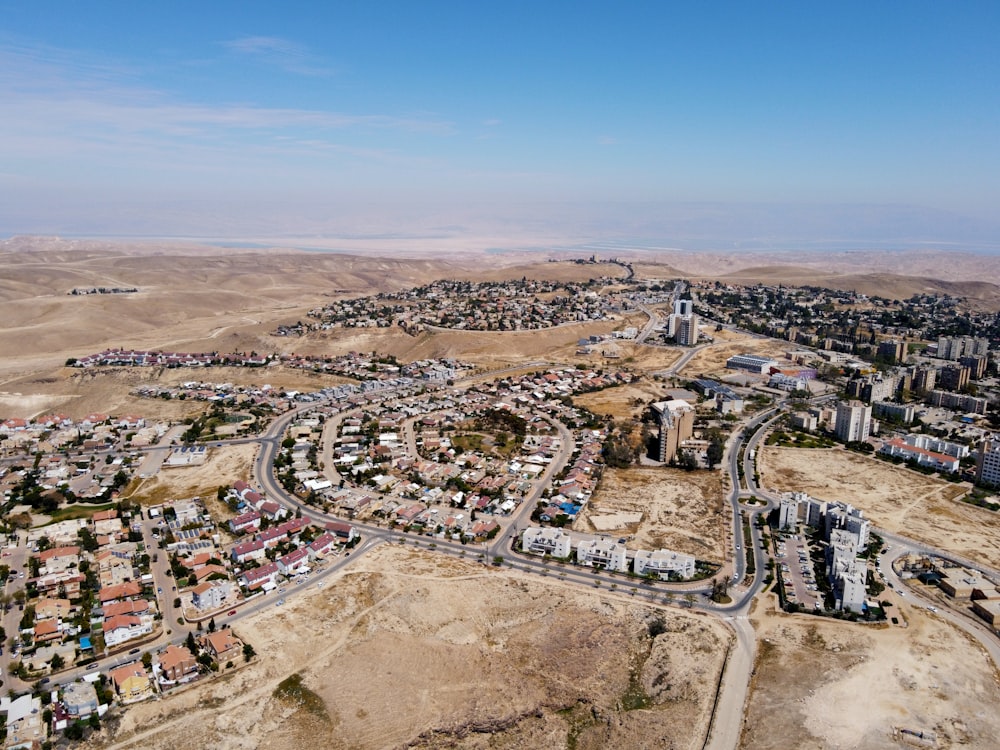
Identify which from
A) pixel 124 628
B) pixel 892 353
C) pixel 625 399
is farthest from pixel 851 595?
pixel 892 353

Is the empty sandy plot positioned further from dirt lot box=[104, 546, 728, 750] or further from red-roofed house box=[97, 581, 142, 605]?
red-roofed house box=[97, 581, 142, 605]

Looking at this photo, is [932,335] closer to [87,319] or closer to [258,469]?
[258,469]

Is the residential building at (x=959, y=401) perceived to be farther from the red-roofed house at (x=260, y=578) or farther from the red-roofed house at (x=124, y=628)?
the red-roofed house at (x=124, y=628)

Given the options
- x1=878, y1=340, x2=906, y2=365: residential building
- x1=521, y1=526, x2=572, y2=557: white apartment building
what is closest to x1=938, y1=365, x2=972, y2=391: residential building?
x1=878, y1=340, x2=906, y2=365: residential building

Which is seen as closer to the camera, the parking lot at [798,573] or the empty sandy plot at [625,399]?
the parking lot at [798,573]

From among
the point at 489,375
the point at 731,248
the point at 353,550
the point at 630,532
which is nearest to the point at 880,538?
the point at 630,532

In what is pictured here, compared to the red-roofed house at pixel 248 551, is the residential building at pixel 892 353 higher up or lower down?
higher up

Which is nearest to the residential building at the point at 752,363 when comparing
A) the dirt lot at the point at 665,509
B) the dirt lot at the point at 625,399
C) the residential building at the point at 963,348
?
the dirt lot at the point at 625,399
